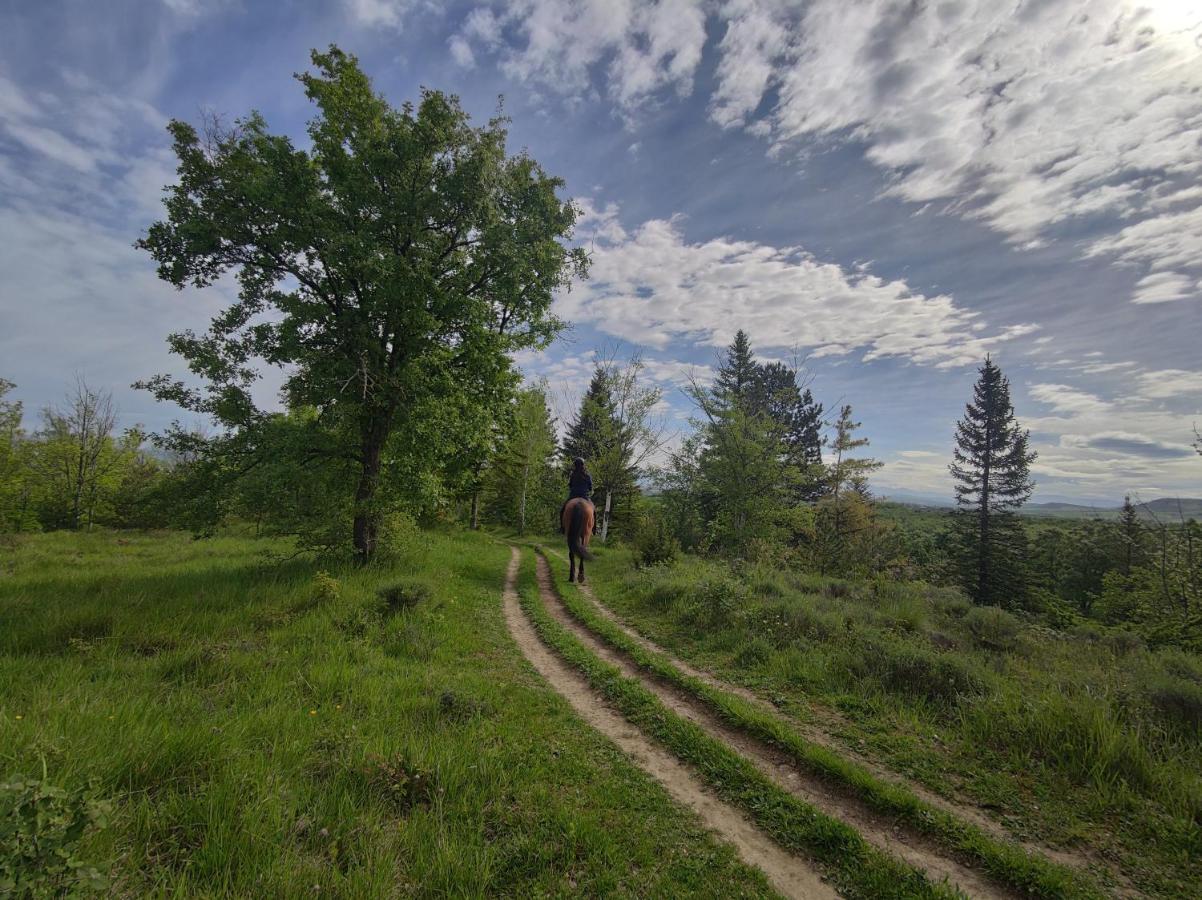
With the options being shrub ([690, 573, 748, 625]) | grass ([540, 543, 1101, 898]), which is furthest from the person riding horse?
grass ([540, 543, 1101, 898])

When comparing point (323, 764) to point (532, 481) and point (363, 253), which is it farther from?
point (532, 481)

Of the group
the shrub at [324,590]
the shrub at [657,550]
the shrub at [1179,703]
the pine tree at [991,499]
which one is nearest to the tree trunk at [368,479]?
the shrub at [324,590]

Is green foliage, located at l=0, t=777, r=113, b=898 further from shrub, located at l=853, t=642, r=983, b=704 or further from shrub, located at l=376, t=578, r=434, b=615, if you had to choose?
shrub, located at l=853, t=642, r=983, b=704

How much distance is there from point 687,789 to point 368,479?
11.0m

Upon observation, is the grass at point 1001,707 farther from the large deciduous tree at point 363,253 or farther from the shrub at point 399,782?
the large deciduous tree at point 363,253

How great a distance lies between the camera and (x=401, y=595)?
930cm

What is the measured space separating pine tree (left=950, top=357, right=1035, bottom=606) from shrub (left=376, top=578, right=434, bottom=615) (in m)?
36.9

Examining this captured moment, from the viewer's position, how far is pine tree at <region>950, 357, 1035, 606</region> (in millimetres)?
30516

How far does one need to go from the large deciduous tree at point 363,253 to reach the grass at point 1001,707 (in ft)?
28.3

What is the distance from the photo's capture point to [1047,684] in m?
6.30

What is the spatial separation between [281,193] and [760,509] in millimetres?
19097

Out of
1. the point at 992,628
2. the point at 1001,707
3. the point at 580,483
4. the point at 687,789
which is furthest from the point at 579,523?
the point at 992,628

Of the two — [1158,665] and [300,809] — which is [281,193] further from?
[1158,665]

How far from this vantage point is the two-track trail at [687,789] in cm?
352
